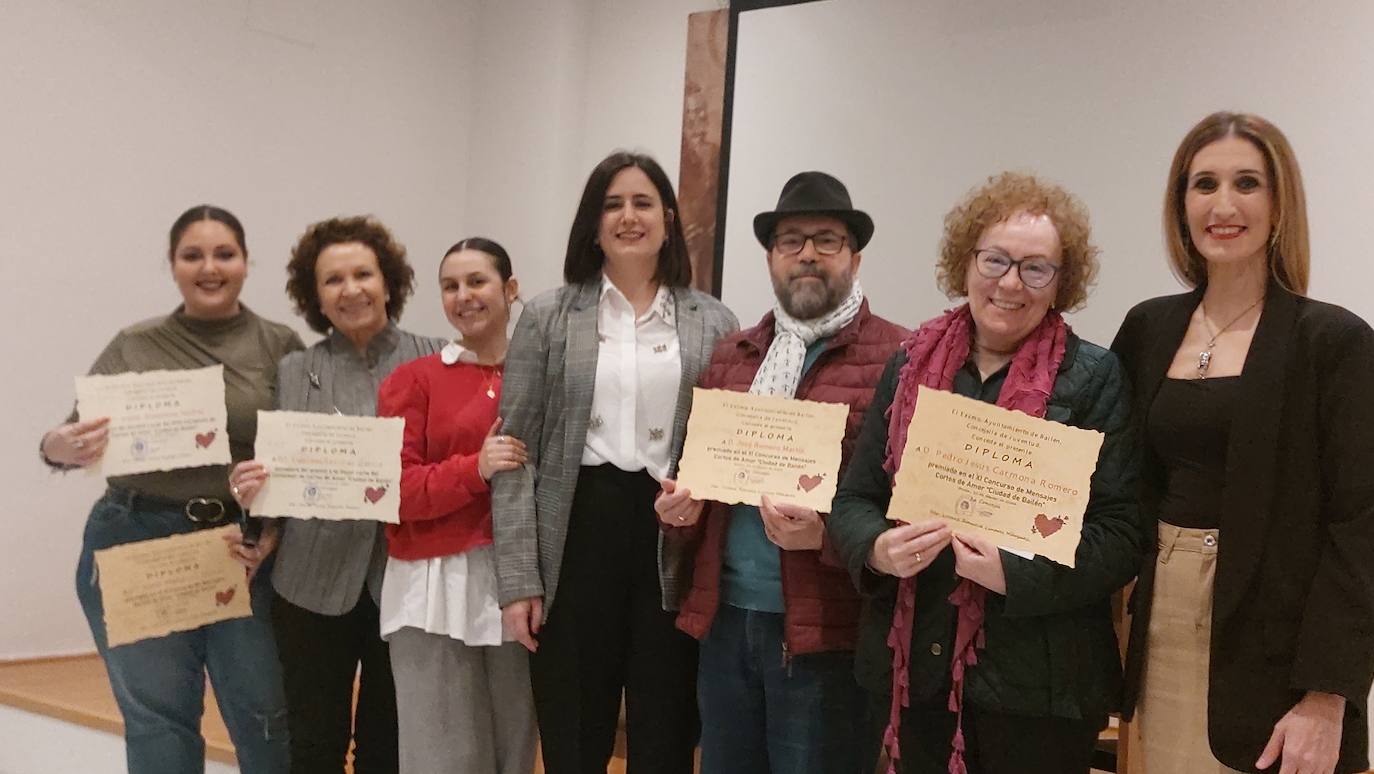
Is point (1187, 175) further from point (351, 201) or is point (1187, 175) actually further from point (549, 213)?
point (351, 201)

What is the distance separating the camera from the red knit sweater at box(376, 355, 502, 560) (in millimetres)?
2059

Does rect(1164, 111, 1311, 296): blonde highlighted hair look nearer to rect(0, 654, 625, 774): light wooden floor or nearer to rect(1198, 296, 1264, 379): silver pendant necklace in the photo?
rect(1198, 296, 1264, 379): silver pendant necklace

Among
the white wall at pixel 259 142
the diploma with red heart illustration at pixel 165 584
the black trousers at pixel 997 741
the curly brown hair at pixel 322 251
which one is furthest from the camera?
the white wall at pixel 259 142

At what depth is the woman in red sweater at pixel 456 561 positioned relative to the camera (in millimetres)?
2059

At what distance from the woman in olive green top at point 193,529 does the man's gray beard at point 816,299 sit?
4.32 feet

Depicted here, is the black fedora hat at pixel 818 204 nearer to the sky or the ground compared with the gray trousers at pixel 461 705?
nearer to the sky

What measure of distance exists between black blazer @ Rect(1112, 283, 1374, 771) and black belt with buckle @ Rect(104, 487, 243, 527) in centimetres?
206

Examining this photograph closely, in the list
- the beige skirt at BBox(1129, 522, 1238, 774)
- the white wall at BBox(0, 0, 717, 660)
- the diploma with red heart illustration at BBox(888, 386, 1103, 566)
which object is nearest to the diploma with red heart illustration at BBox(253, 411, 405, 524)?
the diploma with red heart illustration at BBox(888, 386, 1103, 566)

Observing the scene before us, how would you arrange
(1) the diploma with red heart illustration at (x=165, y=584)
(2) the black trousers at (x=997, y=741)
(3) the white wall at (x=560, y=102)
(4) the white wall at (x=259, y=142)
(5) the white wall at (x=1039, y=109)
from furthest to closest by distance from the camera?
(3) the white wall at (x=560, y=102) → (4) the white wall at (x=259, y=142) → (5) the white wall at (x=1039, y=109) → (1) the diploma with red heart illustration at (x=165, y=584) → (2) the black trousers at (x=997, y=741)

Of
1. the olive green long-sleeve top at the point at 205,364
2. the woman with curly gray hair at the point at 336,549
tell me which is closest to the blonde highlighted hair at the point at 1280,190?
the woman with curly gray hair at the point at 336,549

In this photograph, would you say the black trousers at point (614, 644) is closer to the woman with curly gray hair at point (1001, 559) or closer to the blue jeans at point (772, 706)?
the blue jeans at point (772, 706)

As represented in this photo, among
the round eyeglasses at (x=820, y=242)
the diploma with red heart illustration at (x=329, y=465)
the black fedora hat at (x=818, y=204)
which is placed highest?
the black fedora hat at (x=818, y=204)

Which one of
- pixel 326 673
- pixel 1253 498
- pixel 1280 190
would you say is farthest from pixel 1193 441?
pixel 326 673

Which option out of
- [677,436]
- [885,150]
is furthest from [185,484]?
[885,150]
